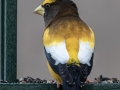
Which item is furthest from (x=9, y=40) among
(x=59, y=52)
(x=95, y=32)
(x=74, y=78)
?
(x=95, y=32)

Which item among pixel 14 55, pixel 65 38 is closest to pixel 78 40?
pixel 65 38

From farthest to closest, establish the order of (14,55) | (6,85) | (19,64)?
(19,64) → (14,55) → (6,85)

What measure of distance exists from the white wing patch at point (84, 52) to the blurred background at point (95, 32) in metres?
1.64

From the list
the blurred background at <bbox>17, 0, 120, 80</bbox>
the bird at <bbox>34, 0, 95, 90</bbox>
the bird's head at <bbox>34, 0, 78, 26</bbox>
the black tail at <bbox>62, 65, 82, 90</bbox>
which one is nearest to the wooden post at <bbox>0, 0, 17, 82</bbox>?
the bird at <bbox>34, 0, 95, 90</bbox>

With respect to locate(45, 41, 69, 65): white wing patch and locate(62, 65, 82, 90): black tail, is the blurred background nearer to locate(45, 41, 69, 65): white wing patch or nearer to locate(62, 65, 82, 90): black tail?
locate(45, 41, 69, 65): white wing patch

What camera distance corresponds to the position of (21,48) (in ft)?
24.6

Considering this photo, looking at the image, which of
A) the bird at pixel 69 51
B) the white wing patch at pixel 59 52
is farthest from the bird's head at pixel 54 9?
the white wing patch at pixel 59 52

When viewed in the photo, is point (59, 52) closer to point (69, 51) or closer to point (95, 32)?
point (69, 51)

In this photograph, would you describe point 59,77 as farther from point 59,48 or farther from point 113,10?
point 113,10

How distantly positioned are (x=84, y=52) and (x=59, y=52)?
13 cm

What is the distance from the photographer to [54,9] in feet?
20.1

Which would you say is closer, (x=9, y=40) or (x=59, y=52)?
(x=59, y=52)

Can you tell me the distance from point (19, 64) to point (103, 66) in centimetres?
64

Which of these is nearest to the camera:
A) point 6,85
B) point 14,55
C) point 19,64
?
point 6,85
